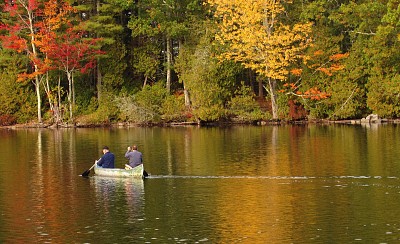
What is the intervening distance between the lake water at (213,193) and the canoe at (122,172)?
0.30 meters

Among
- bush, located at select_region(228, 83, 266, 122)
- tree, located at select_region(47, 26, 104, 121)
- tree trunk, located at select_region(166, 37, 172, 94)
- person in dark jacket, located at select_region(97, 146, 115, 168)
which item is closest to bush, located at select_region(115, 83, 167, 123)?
tree trunk, located at select_region(166, 37, 172, 94)

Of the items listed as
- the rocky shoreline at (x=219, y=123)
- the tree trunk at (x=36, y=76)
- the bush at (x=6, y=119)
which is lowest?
the rocky shoreline at (x=219, y=123)

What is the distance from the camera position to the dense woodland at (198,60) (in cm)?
7012

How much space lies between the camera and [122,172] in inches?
1485

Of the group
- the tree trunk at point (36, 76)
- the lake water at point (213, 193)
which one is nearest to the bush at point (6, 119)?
the tree trunk at point (36, 76)

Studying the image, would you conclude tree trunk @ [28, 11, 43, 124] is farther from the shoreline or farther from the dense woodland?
the shoreline

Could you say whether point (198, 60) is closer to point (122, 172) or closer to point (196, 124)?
point (196, 124)

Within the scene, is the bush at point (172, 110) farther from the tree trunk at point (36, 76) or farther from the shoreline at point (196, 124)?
the tree trunk at point (36, 76)

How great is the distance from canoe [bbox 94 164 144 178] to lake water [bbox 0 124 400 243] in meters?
0.30

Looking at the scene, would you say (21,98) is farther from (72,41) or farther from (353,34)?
(353,34)

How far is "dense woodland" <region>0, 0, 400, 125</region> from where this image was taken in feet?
230

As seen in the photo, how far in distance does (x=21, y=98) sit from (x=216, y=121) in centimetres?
1784

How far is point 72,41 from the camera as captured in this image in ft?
243

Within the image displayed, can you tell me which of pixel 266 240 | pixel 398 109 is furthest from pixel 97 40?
pixel 266 240
